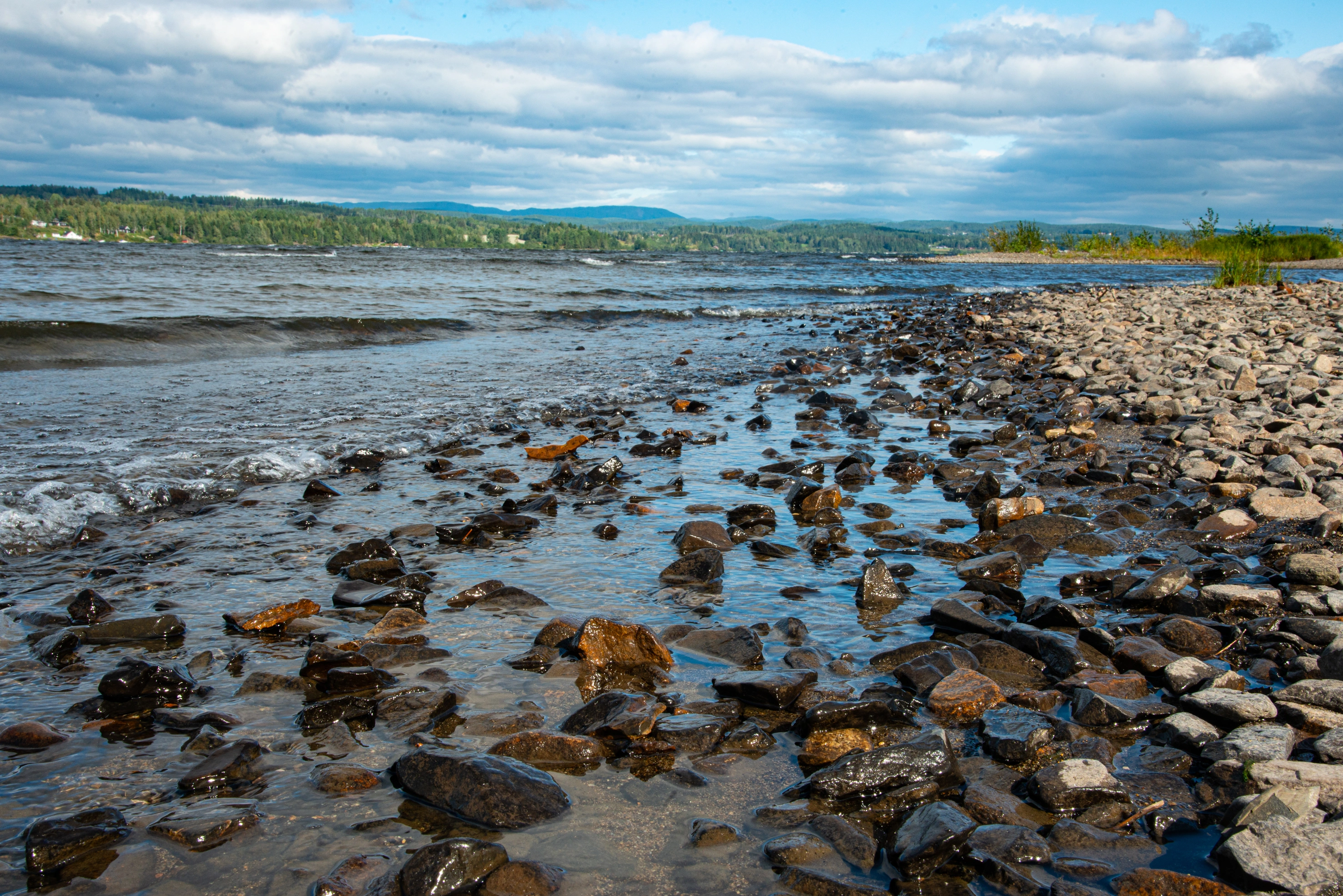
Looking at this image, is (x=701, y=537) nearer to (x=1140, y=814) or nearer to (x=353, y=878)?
(x=1140, y=814)

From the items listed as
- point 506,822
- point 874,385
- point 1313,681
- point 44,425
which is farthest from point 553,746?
point 874,385

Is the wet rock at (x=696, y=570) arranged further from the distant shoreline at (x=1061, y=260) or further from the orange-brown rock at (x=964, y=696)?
the distant shoreline at (x=1061, y=260)

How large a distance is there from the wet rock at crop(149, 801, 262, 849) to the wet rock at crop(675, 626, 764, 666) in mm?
2063

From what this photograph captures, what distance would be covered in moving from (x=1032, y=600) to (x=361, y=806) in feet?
11.8

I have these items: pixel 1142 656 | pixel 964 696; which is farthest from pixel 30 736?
pixel 1142 656

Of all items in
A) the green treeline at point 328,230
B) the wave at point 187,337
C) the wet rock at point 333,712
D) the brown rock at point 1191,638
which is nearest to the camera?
the wet rock at point 333,712

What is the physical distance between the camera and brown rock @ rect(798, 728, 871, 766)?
298 centimetres

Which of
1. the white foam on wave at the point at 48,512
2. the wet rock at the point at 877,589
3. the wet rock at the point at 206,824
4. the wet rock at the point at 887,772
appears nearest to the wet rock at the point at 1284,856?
the wet rock at the point at 887,772

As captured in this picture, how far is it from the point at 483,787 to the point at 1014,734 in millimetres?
2085

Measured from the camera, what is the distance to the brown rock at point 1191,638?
383 cm

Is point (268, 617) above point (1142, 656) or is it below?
below

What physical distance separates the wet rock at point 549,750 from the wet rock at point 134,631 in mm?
2151

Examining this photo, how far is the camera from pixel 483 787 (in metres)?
2.65

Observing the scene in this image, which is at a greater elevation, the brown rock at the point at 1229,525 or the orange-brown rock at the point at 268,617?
the brown rock at the point at 1229,525
